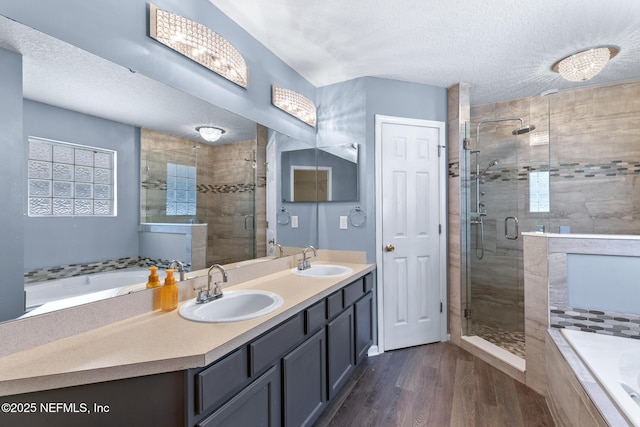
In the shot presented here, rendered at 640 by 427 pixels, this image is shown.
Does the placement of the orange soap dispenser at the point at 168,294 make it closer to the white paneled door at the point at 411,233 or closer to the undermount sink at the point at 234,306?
the undermount sink at the point at 234,306

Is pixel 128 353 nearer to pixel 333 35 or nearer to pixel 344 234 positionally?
pixel 344 234

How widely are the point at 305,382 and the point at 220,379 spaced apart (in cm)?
65

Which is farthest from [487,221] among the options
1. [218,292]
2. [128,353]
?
[128,353]

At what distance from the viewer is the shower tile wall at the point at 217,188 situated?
1.40 metres

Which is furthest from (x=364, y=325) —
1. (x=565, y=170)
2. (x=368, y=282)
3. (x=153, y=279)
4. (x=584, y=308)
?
(x=565, y=170)

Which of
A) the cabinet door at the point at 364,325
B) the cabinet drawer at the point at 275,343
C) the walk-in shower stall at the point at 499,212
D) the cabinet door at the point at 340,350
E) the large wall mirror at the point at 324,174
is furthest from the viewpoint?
the walk-in shower stall at the point at 499,212

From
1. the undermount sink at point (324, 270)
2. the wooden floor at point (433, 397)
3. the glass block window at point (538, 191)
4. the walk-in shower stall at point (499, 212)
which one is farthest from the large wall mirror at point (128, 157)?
the glass block window at point (538, 191)

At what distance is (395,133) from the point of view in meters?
2.62

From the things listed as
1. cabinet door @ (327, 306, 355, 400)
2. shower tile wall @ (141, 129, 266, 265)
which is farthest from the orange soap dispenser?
cabinet door @ (327, 306, 355, 400)

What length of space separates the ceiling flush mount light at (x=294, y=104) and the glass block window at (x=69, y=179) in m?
1.33

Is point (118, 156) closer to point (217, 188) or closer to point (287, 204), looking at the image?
point (217, 188)

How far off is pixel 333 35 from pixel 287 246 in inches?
63.7

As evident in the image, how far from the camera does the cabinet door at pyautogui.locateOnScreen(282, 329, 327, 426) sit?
53.4 inches

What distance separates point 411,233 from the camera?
2.66 metres
